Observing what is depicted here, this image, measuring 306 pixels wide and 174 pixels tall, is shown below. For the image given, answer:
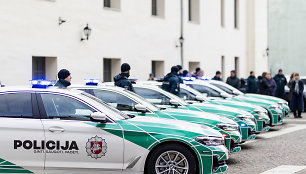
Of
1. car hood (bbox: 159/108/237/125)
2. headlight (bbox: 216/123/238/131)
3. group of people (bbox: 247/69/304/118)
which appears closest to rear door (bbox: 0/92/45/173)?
car hood (bbox: 159/108/237/125)

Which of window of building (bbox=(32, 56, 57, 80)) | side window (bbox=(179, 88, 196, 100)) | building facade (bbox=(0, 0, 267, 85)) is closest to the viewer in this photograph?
side window (bbox=(179, 88, 196, 100))

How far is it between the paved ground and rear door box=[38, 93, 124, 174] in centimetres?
280

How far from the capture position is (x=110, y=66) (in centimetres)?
2431

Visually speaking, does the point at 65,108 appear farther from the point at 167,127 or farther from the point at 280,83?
the point at 280,83

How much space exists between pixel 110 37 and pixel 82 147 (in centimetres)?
1530

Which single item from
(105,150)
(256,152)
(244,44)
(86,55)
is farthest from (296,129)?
(244,44)

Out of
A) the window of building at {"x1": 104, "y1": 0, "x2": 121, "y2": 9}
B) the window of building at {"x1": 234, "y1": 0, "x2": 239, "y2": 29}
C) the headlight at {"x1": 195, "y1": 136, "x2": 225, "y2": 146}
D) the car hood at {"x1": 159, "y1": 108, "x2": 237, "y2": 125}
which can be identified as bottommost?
the headlight at {"x1": 195, "y1": 136, "x2": 225, "y2": 146}

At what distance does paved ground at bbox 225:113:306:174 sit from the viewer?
1070cm

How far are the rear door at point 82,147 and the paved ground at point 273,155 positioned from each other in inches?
110

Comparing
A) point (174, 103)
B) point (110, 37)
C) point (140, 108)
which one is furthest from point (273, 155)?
point (110, 37)

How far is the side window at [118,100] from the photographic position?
10.8m

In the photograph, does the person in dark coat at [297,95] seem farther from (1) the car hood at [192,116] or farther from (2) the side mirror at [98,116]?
(2) the side mirror at [98,116]

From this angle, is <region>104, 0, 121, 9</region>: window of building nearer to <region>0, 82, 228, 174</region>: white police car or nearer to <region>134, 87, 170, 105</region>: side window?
<region>134, 87, 170, 105</region>: side window

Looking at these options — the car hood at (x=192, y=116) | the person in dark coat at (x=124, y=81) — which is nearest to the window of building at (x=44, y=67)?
the person in dark coat at (x=124, y=81)
